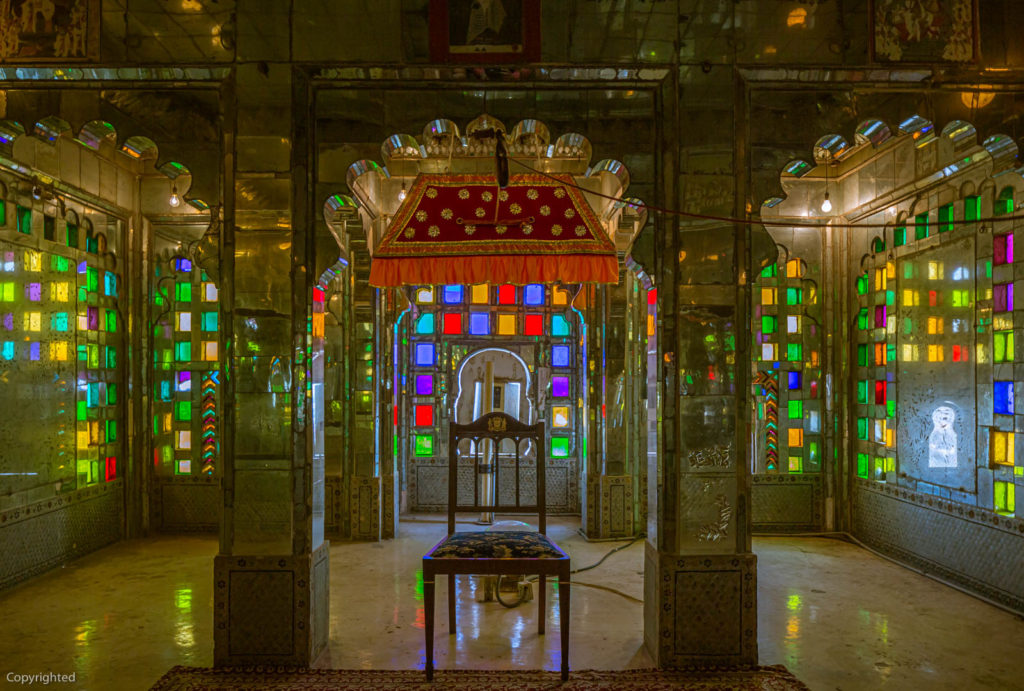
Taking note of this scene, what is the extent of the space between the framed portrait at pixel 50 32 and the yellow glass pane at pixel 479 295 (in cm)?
535

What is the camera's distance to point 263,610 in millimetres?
3967

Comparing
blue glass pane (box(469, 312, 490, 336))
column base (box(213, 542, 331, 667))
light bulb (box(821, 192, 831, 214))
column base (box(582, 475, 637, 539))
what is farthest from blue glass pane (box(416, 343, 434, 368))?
column base (box(213, 542, 331, 667))

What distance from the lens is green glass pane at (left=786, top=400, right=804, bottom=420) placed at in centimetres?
777

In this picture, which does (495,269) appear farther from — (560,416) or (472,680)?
(560,416)

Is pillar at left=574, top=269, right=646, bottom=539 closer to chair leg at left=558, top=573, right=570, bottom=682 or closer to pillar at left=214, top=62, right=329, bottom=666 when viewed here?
chair leg at left=558, top=573, right=570, bottom=682

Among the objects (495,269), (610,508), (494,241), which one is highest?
(494,241)

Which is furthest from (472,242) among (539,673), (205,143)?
(539,673)

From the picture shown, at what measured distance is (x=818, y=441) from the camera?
774cm

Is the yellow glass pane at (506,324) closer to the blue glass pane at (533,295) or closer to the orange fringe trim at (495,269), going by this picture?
the blue glass pane at (533,295)

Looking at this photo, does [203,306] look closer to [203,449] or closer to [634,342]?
[203,449]

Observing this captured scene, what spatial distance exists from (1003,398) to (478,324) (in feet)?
17.9

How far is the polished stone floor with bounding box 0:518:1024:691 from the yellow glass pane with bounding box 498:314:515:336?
125 inches

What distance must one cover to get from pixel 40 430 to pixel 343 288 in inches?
117

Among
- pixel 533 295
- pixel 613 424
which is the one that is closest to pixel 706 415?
pixel 613 424
